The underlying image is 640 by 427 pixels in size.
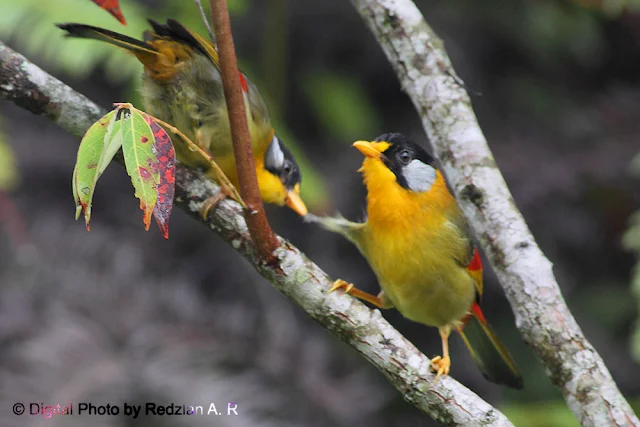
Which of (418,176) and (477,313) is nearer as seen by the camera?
(418,176)

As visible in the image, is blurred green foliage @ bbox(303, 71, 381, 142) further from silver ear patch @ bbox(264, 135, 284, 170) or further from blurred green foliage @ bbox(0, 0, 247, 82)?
silver ear patch @ bbox(264, 135, 284, 170)

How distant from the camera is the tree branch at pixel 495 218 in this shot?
6.38ft

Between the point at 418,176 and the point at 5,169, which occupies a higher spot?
the point at 418,176

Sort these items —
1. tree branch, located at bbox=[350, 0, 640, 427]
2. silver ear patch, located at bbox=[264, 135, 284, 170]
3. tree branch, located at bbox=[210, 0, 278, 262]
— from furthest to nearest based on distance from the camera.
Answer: silver ear patch, located at bbox=[264, 135, 284, 170] → tree branch, located at bbox=[350, 0, 640, 427] → tree branch, located at bbox=[210, 0, 278, 262]

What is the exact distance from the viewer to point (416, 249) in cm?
248

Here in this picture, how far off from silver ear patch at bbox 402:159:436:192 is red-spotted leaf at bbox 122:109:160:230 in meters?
1.34

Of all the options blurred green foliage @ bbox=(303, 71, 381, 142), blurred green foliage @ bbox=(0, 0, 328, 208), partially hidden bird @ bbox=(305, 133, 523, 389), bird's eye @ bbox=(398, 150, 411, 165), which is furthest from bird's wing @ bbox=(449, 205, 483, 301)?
blurred green foliage @ bbox=(303, 71, 381, 142)

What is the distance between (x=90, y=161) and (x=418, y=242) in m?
1.38

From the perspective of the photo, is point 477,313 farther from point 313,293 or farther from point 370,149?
point 313,293

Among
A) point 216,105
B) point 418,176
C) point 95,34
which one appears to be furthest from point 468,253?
point 95,34

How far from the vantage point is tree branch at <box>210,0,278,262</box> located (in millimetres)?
1549

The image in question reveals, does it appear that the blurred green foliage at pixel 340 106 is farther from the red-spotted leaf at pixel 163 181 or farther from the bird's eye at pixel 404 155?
the red-spotted leaf at pixel 163 181

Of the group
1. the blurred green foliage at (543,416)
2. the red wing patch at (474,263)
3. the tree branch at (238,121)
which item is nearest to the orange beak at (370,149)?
the red wing patch at (474,263)

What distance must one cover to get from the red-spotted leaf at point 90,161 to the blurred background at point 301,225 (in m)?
1.75
